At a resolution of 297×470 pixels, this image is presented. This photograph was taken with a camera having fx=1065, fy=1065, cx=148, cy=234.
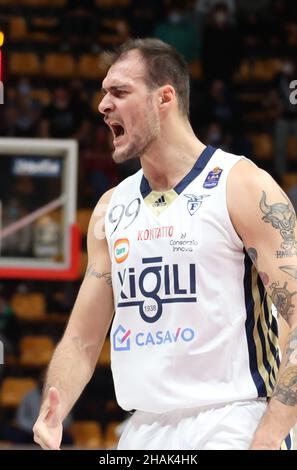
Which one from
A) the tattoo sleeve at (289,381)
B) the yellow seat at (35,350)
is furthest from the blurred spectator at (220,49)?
the tattoo sleeve at (289,381)

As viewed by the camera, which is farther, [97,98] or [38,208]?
[97,98]

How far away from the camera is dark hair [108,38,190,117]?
415cm

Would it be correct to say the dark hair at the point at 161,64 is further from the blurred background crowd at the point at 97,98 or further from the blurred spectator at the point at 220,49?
the blurred spectator at the point at 220,49

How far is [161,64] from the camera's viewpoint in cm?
418

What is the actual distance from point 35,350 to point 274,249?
895 cm

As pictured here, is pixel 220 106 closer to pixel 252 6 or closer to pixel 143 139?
pixel 252 6

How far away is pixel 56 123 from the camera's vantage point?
13.2m

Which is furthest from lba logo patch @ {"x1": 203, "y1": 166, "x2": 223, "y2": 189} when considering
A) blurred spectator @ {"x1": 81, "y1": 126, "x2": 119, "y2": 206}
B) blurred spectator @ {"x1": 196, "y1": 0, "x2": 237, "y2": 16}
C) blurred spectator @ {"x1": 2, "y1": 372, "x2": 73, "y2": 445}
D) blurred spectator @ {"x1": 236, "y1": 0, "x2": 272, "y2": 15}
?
blurred spectator @ {"x1": 236, "y1": 0, "x2": 272, "y2": 15}

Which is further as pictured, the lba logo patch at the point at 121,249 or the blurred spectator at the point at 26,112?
the blurred spectator at the point at 26,112

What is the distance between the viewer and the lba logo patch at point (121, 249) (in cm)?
399

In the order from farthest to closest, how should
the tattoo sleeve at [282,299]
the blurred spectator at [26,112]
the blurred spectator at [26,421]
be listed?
the blurred spectator at [26,112] → the blurred spectator at [26,421] → the tattoo sleeve at [282,299]

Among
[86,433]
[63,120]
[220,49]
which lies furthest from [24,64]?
[86,433]

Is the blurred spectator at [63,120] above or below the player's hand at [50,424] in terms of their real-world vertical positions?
above

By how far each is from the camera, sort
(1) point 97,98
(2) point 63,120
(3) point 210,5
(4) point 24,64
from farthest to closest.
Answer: (3) point 210,5 → (4) point 24,64 → (1) point 97,98 → (2) point 63,120
